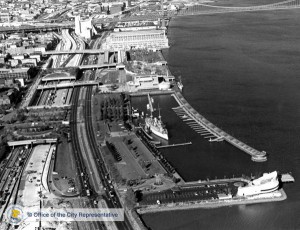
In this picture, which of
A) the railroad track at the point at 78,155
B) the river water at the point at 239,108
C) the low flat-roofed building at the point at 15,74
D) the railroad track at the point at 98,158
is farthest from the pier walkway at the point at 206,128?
the low flat-roofed building at the point at 15,74

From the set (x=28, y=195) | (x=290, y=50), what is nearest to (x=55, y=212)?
(x=28, y=195)

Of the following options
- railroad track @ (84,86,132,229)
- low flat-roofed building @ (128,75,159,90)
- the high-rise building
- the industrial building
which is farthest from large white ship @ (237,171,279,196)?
the high-rise building

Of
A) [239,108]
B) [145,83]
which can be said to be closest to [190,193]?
[239,108]

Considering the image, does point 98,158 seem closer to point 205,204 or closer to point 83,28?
point 205,204

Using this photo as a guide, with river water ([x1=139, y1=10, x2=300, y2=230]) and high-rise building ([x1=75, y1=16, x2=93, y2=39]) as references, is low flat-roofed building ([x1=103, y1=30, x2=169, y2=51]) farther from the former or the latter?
high-rise building ([x1=75, y1=16, x2=93, y2=39])

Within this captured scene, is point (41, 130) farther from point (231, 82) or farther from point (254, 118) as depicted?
point (231, 82)

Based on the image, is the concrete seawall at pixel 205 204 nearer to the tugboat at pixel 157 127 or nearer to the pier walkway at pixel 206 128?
the pier walkway at pixel 206 128
